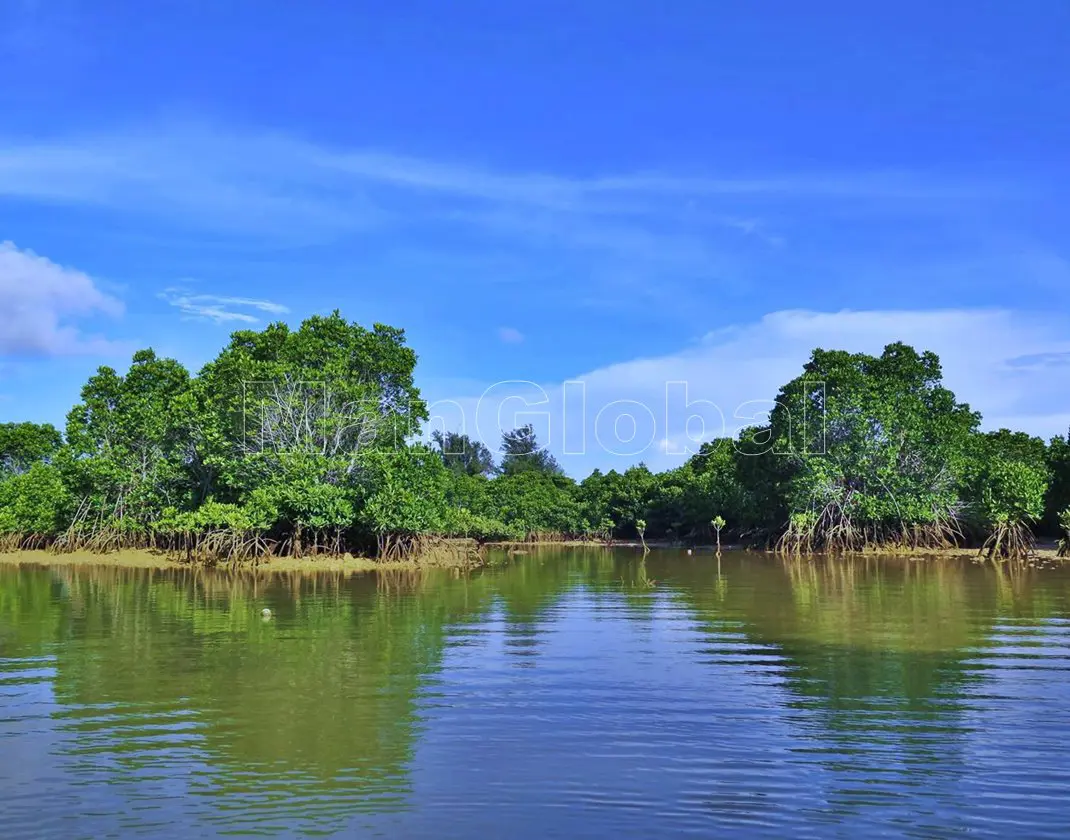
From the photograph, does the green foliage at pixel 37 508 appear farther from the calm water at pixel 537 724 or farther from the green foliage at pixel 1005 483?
the green foliage at pixel 1005 483

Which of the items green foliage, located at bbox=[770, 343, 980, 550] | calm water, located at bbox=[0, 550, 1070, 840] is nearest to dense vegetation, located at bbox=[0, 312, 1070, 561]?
green foliage, located at bbox=[770, 343, 980, 550]

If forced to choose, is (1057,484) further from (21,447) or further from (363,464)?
(21,447)

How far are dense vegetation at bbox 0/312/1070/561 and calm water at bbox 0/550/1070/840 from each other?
14143 mm

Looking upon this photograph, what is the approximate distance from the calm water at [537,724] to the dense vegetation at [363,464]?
1414cm

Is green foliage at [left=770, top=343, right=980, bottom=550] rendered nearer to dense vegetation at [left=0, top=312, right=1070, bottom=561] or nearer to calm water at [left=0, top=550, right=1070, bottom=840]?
dense vegetation at [left=0, top=312, right=1070, bottom=561]

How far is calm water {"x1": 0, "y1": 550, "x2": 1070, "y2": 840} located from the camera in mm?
5469

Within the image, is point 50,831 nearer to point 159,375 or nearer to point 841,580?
point 841,580

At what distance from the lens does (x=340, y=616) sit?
15141mm

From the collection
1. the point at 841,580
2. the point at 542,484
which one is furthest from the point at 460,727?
the point at 542,484

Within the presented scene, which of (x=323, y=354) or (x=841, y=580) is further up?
(x=323, y=354)

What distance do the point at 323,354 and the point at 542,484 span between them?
35.0m

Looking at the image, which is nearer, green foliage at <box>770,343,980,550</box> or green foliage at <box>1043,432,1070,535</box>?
A: green foliage at <box>770,343,980,550</box>

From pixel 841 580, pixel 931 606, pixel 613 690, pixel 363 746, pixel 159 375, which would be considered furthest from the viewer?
pixel 159 375

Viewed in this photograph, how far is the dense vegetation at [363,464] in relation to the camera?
1166 inches
